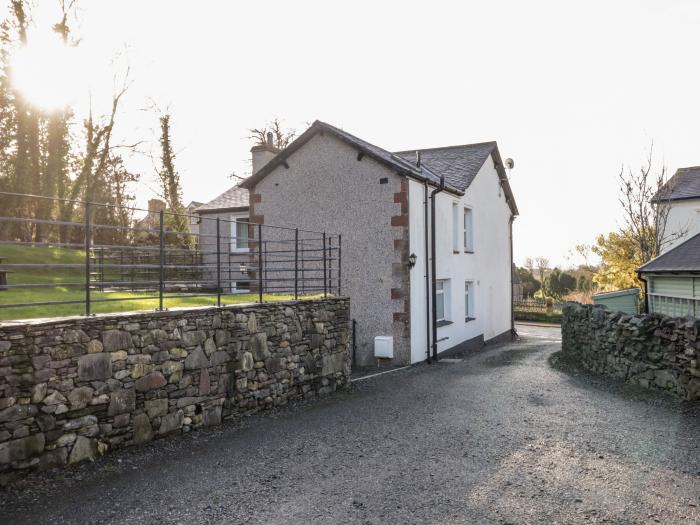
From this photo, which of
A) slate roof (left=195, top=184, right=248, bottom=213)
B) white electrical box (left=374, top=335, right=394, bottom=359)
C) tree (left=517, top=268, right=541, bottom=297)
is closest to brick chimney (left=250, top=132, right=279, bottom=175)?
slate roof (left=195, top=184, right=248, bottom=213)

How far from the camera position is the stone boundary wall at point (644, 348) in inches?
Answer: 374

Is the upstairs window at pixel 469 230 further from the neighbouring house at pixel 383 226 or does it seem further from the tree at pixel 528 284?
the tree at pixel 528 284

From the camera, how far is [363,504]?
5.35 metres

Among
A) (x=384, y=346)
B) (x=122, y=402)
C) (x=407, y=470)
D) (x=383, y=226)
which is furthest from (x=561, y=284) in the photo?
(x=122, y=402)

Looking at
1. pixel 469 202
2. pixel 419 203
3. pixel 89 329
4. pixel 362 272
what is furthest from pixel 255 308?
pixel 469 202

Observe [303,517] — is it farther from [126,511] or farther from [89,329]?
[89,329]

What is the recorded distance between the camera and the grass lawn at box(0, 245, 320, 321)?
30.5ft

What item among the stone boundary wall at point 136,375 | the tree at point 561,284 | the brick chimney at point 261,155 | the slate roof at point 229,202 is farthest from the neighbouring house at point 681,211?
the stone boundary wall at point 136,375

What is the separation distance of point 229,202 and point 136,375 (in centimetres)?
1858

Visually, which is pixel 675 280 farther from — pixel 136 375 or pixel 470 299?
pixel 136 375

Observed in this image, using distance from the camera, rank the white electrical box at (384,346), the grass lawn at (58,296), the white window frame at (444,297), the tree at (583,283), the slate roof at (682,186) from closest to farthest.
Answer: the grass lawn at (58,296) < the white electrical box at (384,346) < the white window frame at (444,297) < the slate roof at (682,186) < the tree at (583,283)

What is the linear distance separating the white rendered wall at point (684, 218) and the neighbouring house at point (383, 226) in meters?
13.4

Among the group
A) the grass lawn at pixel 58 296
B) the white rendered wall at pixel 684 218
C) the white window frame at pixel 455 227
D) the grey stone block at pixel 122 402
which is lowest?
the grey stone block at pixel 122 402

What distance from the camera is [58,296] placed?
42.4 feet
